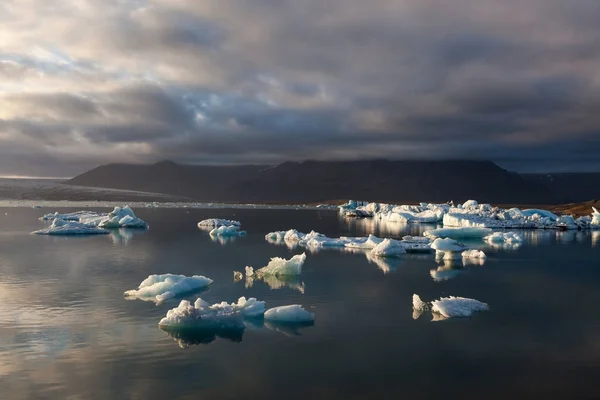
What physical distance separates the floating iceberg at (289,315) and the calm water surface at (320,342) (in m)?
0.46

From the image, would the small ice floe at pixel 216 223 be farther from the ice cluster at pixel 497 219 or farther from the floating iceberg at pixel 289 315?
the floating iceberg at pixel 289 315

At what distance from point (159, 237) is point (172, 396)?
1226 inches

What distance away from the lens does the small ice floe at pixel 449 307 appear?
14281mm

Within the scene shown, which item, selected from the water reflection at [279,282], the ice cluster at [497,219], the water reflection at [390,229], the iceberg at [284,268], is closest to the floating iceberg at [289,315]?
the water reflection at [279,282]

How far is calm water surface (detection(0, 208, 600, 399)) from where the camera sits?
9.29 m

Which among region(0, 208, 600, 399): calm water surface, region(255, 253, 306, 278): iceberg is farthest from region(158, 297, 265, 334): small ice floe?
region(255, 253, 306, 278): iceberg

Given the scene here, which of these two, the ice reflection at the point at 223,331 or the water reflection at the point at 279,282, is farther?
the water reflection at the point at 279,282

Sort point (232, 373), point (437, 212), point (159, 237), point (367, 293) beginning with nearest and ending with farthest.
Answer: point (232, 373) < point (367, 293) < point (159, 237) < point (437, 212)

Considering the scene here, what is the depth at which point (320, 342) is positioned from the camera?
1183 cm

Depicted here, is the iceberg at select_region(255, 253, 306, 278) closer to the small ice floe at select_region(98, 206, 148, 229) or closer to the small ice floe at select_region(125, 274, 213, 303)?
the small ice floe at select_region(125, 274, 213, 303)

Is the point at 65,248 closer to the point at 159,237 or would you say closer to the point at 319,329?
the point at 159,237

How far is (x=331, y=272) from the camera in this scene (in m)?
22.0

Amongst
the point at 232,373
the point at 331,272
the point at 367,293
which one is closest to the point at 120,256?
the point at 331,272

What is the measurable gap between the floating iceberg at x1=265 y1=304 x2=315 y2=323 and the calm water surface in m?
0.46
